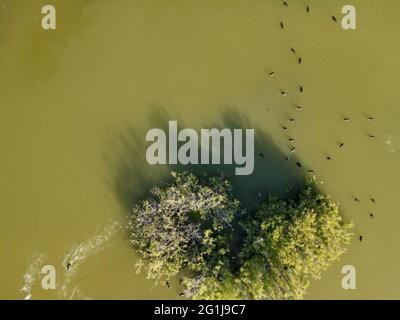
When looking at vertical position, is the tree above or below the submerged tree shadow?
below

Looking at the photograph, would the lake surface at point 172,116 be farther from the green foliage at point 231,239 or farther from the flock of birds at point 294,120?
the green foliage at point 231,239

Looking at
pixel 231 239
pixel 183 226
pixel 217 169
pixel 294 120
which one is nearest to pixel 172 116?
pixel 217 169

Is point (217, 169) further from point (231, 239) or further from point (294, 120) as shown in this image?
point (294, 120)

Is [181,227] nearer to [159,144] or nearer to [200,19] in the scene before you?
[159,144]

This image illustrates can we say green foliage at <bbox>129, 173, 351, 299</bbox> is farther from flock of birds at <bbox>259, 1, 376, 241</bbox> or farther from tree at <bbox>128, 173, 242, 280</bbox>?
flock of birds at <bbox>259, 1, 376, 241</bbox>

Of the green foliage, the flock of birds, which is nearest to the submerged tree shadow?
the flock of birds
